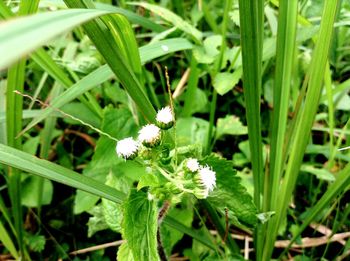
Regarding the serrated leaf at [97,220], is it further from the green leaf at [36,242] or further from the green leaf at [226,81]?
the green leaf at [226,81]

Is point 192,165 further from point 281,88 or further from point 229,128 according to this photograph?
point 229,128

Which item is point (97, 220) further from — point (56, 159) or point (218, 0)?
point (218, 0)

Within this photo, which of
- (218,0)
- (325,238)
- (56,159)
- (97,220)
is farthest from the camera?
(218,0)

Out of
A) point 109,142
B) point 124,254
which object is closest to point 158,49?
point 109,142

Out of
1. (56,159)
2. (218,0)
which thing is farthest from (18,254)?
(218,0)

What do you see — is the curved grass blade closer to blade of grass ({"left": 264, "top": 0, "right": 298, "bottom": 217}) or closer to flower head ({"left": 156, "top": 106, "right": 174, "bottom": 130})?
flower head ({"left": 156, "top": 106, "right": 174, "bottom": 130})

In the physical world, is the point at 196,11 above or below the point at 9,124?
above
